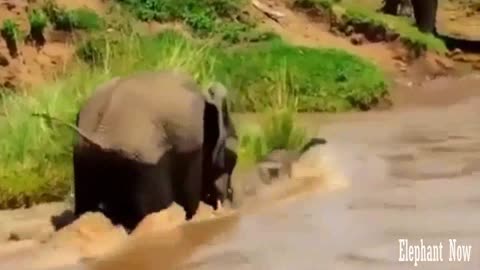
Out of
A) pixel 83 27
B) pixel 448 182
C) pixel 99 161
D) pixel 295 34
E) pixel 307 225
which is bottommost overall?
pixel 295 34

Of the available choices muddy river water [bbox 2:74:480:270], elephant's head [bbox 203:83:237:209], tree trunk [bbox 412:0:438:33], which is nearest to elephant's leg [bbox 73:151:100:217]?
muddy river water [bbox 2:74:480:270]

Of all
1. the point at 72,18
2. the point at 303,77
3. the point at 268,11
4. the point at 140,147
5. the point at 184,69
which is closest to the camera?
the point at 140,147

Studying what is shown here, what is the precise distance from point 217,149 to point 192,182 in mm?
407

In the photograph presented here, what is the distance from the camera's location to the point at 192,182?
7.85m

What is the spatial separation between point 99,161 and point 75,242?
49cm

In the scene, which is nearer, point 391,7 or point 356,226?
point 356,226

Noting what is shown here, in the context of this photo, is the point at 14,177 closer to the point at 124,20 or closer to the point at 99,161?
the point at 99,161

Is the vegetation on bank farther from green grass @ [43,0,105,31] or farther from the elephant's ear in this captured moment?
the elephant's ear

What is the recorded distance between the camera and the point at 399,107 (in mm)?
16484

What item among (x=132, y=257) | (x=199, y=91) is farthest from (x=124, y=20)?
(x=132, y=257)

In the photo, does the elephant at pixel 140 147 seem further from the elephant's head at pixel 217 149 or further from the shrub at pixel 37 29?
the shrub at pixel 37 29

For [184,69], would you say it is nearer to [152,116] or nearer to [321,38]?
[152,116]

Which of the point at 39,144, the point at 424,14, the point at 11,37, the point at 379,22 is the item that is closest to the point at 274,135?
the point at 39,144

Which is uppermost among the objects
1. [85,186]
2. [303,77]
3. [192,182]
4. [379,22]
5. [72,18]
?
[85,186]
